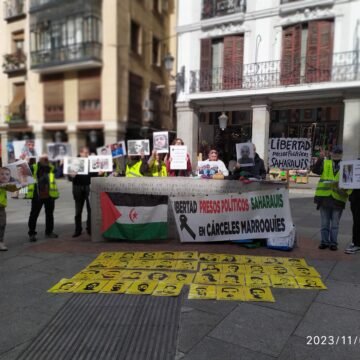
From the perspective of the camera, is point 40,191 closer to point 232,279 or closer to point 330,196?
point 232,279

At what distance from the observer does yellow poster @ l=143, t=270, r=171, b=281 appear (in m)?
4.50

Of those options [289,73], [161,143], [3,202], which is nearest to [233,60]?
[289,73]

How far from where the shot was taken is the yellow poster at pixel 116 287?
416cm

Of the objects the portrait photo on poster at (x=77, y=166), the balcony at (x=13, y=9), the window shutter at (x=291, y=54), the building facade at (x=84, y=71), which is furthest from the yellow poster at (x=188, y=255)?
the balcony at (x=13, y=9)

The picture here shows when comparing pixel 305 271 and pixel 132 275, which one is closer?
pixel 132 275

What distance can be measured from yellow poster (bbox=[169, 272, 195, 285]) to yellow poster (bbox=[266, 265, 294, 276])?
1.08 metres

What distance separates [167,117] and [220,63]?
11.7 meters

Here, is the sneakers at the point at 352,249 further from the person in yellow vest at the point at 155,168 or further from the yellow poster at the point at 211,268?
the person in yellow vest at the point at 155,168

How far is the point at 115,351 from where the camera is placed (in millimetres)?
2969

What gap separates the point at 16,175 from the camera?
6.37 meters

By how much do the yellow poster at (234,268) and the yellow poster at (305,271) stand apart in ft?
2.31

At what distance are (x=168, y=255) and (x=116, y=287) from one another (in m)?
1.41

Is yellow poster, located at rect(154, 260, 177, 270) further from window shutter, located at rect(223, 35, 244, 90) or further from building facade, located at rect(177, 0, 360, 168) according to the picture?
window shutter, located at rect(223, 35, 244, 90)

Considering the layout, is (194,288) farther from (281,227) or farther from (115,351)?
(281,227)
